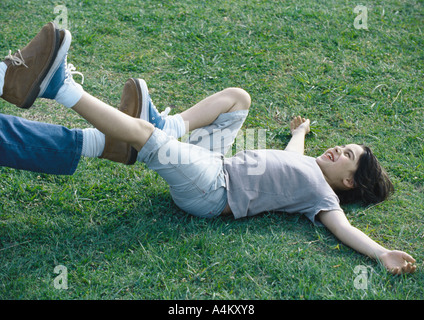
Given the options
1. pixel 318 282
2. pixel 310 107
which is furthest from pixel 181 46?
pixel 318 282

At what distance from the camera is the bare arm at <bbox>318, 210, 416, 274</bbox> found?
98.6 inches

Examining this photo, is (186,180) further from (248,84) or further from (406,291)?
(248,84)

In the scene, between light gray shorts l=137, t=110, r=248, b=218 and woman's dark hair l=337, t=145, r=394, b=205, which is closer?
light gray shorts l=137, t=110, r=248, b=218

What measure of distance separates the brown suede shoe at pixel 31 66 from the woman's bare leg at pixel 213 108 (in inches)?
37.1

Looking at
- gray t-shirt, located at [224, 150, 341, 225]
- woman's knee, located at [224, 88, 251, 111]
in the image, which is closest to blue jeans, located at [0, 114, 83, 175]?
gray t-shirt, located at [224, 150, 341, 225]

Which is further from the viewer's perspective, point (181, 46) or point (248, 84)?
point (181, 46)

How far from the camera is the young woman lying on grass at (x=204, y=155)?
247cm

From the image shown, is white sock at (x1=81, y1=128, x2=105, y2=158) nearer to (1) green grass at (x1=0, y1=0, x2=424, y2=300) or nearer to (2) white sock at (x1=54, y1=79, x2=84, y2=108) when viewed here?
(2) white sock at (x1=54, y1=79, x2=84, y2=108)

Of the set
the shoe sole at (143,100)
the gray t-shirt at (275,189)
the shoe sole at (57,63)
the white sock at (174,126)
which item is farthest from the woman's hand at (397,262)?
the shoe sole at (57,63)

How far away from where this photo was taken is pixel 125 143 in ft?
8.77

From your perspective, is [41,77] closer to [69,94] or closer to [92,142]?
[69,94]

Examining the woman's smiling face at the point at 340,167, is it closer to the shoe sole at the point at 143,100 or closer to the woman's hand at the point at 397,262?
the woman's hand at the point at 397,262
